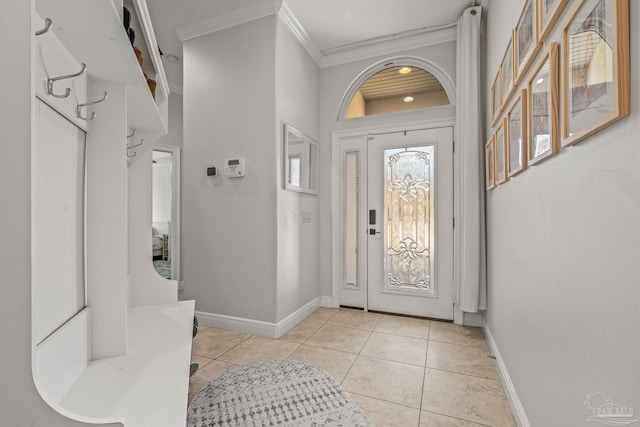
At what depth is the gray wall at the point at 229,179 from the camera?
2.68 metres

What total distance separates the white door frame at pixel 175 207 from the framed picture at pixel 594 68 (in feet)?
13.7

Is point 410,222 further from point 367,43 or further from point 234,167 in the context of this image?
point 367,43

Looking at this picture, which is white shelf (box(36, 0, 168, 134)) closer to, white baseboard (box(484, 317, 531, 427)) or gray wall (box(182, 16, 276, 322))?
gray wall (box(182, 16, 276, 322))

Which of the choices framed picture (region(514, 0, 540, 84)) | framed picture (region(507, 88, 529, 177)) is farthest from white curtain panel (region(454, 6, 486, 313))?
framed picture (region(514, 0, 540, 84))

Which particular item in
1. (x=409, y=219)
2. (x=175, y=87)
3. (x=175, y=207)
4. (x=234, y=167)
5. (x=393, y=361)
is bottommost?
(x=393, y=361)

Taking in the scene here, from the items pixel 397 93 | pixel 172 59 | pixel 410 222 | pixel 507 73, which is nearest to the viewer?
pixel 507 73

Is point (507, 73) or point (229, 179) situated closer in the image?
point (507, 73)

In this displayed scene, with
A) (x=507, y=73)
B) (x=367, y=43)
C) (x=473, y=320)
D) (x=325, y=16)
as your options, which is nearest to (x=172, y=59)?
(x=325, y=16)

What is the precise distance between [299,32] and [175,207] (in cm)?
269

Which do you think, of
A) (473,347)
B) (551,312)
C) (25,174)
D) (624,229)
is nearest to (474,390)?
(473,347)

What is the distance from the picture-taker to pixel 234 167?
2762 millimetres

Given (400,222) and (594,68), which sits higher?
(594,68)

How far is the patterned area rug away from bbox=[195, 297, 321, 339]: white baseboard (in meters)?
0.53

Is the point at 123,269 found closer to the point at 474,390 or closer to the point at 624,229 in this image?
the point at 624,229
